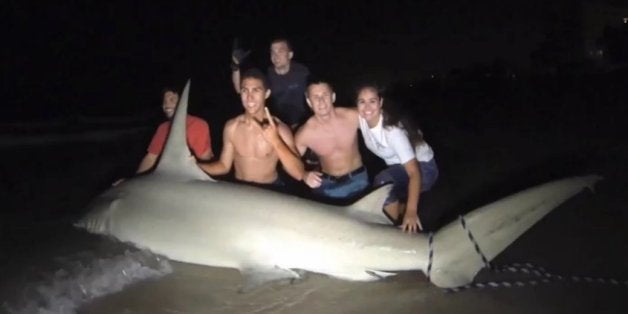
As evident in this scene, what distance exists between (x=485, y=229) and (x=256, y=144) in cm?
204

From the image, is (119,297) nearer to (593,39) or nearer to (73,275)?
(73,275)

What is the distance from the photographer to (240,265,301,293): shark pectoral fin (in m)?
4.59

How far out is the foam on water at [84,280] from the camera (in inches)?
190

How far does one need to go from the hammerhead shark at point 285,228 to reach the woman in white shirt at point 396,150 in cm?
52

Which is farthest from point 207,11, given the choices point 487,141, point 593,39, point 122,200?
point 122,200

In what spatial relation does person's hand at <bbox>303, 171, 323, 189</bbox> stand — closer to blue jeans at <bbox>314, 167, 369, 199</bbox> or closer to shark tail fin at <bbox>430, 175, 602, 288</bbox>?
blue jeans at <bbox>314, 167, 369, 199</bbox>

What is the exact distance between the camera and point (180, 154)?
17.7 ft

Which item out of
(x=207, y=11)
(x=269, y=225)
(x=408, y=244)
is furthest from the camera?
(x=207, y=11)

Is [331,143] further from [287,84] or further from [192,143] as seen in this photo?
[192,143]

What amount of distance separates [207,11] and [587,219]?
1352 inches

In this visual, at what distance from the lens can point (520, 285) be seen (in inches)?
188

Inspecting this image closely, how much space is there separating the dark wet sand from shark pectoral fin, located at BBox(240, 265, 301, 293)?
0.17 m

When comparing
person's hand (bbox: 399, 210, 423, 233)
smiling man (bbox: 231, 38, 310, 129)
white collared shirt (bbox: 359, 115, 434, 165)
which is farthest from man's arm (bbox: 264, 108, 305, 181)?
smiling man (bbox: 231, 38, 310, 129)

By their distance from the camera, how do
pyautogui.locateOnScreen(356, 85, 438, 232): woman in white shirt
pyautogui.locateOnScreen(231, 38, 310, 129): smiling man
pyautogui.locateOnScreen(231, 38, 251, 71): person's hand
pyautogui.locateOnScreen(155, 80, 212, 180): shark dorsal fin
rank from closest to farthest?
pyautogui.locateOnScreen(356, 85, 438, 232): woman in white shirt → pyautogui.locateOnScreen(155, 80, 212, 180): shark dorsal fin → pyautogui.locateOnScreen(231, 38, 310, 129): smiling man → pyautogui.locateOnScreen(231, 38, 251, 71): person's hand
